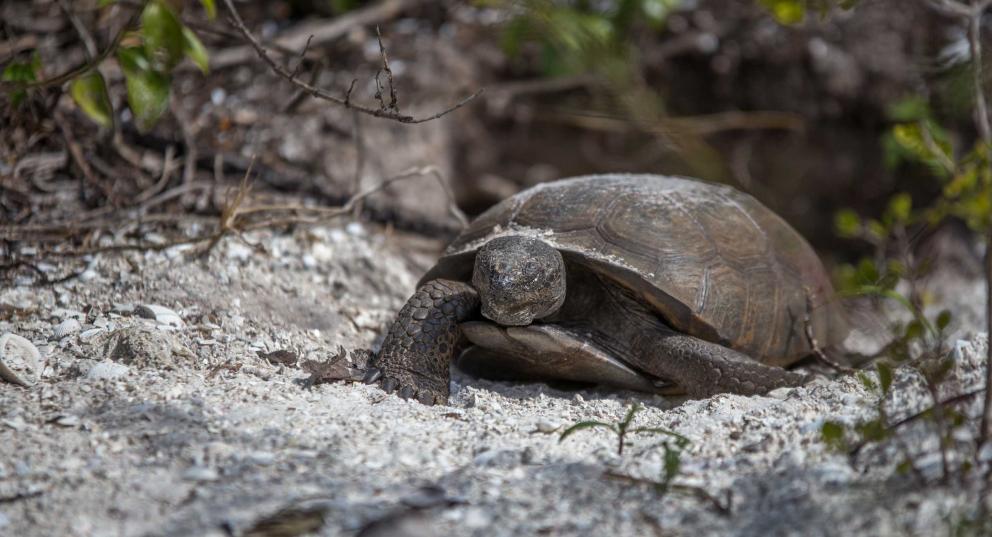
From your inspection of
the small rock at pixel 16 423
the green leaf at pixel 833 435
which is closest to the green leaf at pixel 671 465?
the green leaf at pixel 833 435

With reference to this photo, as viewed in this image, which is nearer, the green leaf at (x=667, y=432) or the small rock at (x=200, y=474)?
the small rock at (x=200, y=474)

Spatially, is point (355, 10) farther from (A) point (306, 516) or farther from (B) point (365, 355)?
(A) point (306, 516)

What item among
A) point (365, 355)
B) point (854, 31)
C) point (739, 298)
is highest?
point (854, 31)

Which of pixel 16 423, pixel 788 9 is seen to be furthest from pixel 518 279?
pixel 16 423

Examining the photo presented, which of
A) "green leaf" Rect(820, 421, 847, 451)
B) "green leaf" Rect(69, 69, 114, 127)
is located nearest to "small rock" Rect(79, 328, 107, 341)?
"green leaf" Rect(69, 69, 114, 127)

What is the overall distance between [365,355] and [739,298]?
4.80 ft

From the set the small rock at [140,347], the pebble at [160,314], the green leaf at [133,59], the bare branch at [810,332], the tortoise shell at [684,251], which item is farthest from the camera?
the bare branch at [810,332]

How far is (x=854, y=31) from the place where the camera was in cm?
635

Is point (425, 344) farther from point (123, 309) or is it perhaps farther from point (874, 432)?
point (874, 432)

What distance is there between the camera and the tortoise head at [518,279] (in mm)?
2982

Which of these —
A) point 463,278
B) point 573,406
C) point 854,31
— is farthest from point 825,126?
point 573,406

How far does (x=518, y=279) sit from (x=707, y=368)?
0.76 m

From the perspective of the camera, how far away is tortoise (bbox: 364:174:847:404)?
304 cm

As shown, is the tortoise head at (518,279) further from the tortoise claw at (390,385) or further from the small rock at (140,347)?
the small rock at (140,347)
